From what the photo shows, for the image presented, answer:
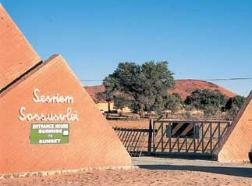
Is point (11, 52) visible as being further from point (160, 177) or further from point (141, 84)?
point (141, 84)

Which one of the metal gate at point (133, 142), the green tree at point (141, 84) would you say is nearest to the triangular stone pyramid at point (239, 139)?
the metal gate at point (133, 142)

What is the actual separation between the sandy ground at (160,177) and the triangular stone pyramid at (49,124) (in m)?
0.51

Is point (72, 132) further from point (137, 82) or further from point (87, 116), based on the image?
point (137, 82)

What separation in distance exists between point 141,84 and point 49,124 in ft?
201

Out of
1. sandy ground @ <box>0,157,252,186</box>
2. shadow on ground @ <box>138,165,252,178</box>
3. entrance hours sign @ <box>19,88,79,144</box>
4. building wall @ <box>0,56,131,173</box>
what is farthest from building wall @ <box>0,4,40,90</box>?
shadow on ground @ <box>138,165,252,178</box>

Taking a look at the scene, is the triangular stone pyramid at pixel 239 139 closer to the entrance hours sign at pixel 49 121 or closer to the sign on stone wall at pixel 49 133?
the entrance hours sign at pixel 49 121

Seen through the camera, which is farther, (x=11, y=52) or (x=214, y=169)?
(x=214, y=169)

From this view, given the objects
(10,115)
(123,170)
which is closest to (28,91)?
(10,115)

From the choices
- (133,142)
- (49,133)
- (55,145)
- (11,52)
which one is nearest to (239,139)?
(133,142)

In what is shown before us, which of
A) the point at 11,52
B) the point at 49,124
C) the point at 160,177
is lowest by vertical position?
the point at 160,177

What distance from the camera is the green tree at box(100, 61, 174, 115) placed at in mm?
75500

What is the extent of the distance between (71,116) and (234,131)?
24.5 feet

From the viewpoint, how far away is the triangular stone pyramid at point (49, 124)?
13.6m

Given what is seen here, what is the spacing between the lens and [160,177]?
46.9ft
